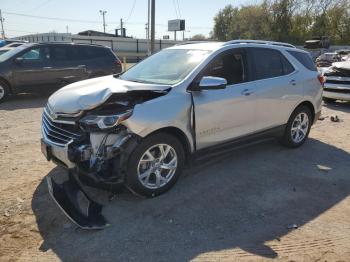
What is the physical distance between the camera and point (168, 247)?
3.62 metres

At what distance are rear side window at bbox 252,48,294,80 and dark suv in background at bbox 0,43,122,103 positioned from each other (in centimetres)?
752

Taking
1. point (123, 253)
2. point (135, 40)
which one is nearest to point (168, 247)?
point (123, 253)

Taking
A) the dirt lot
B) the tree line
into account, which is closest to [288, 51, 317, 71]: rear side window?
the dirt lot

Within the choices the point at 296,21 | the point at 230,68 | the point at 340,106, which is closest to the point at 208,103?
the point at 230,68

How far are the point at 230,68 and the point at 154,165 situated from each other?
1860 mm

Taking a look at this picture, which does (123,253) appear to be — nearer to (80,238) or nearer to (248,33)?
(80,238)

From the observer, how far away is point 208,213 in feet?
14.1

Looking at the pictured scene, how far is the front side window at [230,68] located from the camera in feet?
16.7

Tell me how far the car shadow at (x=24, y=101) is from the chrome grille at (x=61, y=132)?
6178 mm

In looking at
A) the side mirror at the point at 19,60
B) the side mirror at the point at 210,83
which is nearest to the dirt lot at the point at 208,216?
the side mirror at the point at 210,83

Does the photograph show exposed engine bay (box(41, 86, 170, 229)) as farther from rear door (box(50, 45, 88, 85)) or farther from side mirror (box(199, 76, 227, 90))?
rear door (box(50, 45, 88, 85))

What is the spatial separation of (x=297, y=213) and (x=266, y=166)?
152 cm

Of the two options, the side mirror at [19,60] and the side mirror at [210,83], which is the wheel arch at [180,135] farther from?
the side mirror at [19,60]

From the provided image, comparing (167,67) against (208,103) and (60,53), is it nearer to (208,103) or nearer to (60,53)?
(208,103)
